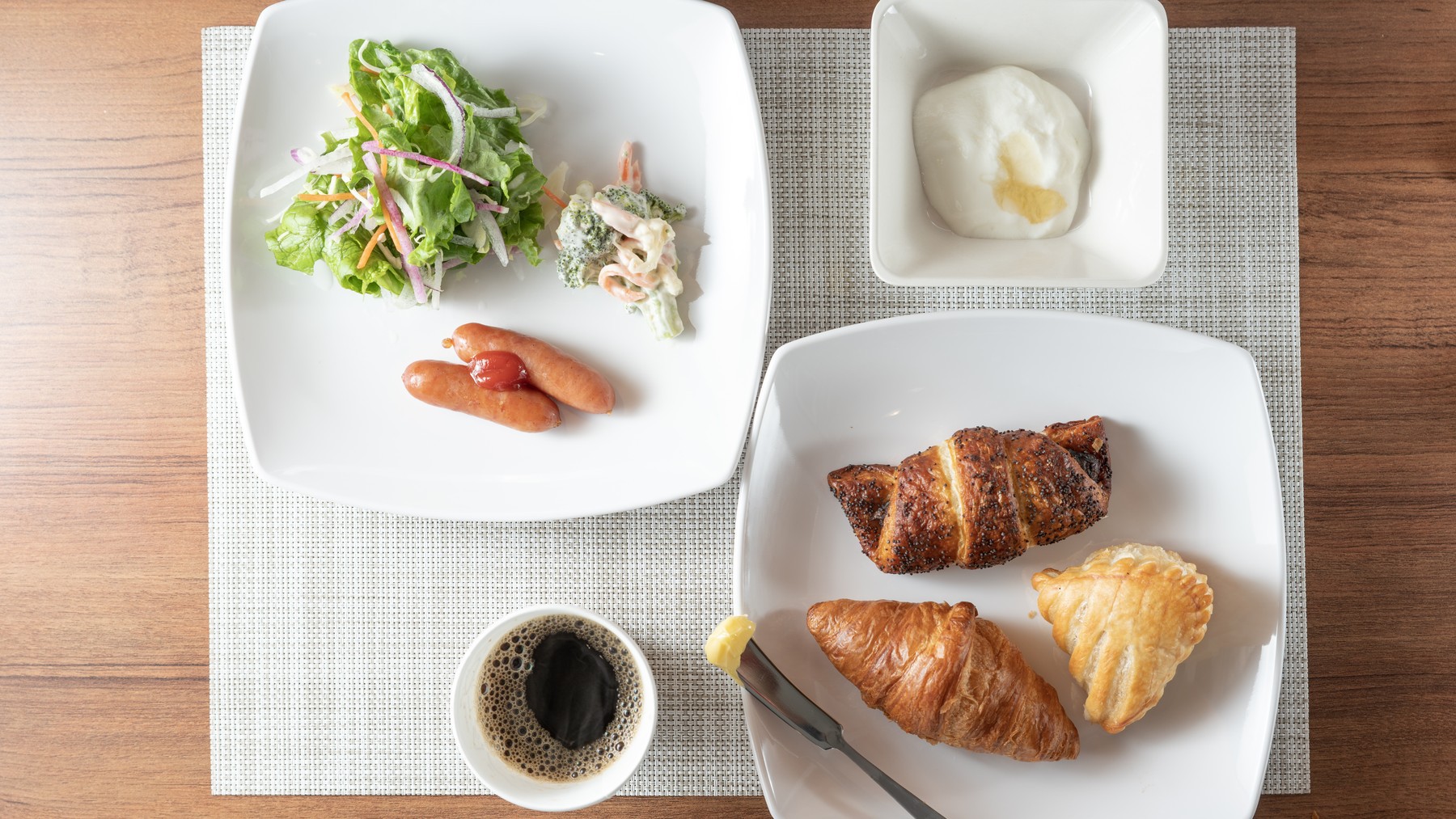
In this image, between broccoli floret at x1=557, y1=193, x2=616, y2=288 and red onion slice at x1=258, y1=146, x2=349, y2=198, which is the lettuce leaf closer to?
red onion slice at x1=258, y1=146, x2=349, y2=198

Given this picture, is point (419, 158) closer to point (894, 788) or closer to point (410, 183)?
point (410, 183)

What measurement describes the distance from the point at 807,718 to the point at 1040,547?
508mm

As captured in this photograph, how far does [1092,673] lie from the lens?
1466 millimetres

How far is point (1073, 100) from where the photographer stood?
1.50 metres

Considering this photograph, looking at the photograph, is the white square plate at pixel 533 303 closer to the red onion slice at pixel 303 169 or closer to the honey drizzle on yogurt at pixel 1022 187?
the red onion slice at pixel 303 169

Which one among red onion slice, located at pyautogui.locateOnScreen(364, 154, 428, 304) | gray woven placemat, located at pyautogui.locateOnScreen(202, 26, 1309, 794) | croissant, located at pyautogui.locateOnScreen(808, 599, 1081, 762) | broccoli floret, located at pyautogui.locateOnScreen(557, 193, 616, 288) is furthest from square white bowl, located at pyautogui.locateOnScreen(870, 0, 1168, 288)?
red onion slice, located at pyautogui.locateOnScreen(364, 154, 428, 304)

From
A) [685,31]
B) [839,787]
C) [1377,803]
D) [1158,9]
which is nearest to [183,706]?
[839,787]

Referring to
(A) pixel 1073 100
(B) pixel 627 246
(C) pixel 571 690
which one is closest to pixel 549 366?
(B) pixel 627 246

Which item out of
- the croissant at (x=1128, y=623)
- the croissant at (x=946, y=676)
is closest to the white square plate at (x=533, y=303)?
the croissant at (x=946, y=676)

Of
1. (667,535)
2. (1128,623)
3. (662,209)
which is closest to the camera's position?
(1128,623)

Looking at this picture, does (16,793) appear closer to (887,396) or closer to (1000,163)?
(887,396)

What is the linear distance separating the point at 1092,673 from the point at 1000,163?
0.86 metres

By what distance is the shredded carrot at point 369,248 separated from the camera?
1482 mm

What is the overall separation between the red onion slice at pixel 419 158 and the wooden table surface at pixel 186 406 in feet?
1.54
